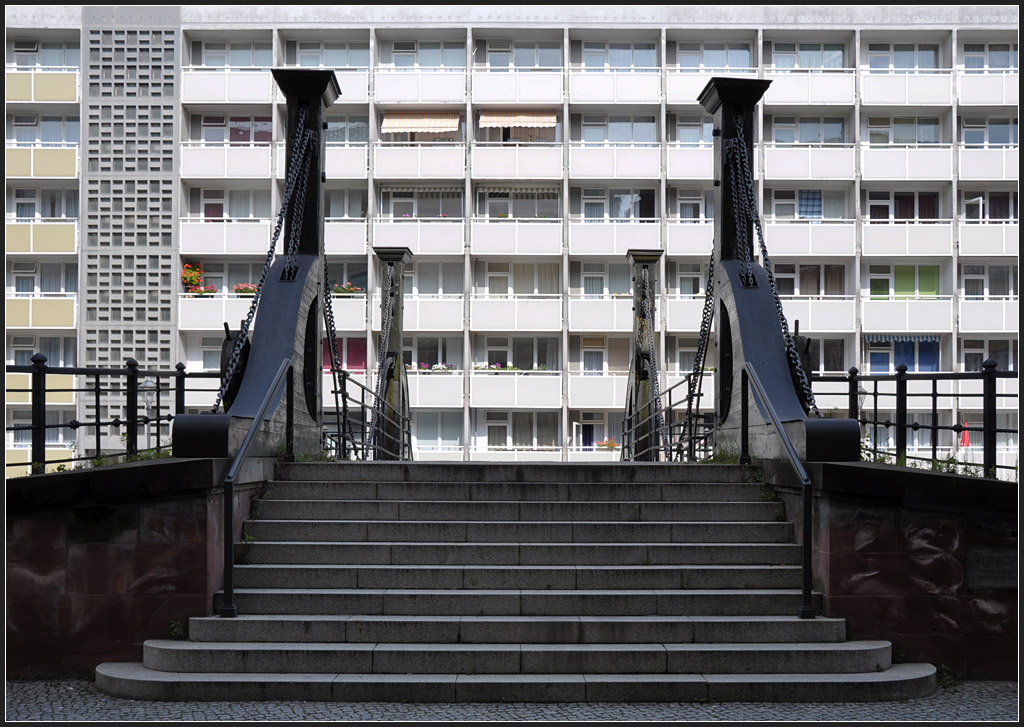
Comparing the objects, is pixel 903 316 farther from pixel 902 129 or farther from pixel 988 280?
pixel 902 129

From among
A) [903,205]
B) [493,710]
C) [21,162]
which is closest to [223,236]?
[21,162]

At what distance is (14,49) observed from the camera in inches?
1649

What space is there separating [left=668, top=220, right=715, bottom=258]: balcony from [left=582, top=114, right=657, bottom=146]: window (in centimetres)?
340

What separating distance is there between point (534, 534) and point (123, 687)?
349 centimetres

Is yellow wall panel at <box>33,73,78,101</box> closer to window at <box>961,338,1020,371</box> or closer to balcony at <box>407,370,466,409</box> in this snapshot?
balcony at <box>407,370,466,409</box>

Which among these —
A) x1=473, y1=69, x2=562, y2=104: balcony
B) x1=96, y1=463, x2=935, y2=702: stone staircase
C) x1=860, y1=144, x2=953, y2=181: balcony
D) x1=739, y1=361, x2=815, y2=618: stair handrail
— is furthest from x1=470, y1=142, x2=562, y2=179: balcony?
x1=96, y1=463, x2=935, y2=702: stone staircase

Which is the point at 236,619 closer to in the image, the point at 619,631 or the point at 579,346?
the point at 619,631

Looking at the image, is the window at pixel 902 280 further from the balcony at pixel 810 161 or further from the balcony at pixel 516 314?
the balcony at pixel 516 314

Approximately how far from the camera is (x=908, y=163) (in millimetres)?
40781

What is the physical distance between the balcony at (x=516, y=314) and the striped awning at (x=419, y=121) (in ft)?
19.5

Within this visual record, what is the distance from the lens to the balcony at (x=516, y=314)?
40.0m

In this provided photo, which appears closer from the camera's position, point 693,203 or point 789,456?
point 789,456

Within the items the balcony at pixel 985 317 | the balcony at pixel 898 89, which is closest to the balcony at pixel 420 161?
the balcony at pixel 898 89

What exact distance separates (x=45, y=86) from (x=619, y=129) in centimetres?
1966
